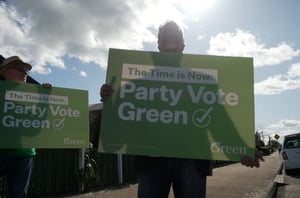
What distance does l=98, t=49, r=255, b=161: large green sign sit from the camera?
9.27 feet

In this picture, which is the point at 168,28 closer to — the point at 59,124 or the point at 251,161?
the point at 251,161

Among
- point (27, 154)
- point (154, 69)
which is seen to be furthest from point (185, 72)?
point (27, 154)

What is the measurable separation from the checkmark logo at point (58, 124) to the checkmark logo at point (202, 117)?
1739 millimetres

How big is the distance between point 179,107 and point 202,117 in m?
0.18

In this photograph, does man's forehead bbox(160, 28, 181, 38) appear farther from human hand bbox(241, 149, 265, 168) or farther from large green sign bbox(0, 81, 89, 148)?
large green sign bbox(0, 81, 89, 148)

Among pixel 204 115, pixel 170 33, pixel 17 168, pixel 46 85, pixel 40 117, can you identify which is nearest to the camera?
pixel 204 115

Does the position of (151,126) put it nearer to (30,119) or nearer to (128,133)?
(128,133)

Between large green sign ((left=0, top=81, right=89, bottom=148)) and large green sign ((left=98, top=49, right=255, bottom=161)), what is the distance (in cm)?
127

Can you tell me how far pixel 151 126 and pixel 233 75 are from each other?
727mm

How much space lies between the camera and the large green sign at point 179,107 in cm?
282

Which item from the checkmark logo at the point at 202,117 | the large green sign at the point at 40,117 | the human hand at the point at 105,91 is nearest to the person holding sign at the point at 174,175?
the human hand at the point at 105,91

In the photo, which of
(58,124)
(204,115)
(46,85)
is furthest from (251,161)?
(46,85)

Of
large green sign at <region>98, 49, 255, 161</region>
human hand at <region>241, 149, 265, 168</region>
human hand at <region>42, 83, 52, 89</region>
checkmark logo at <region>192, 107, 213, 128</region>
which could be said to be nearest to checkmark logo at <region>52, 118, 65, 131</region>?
human hand at <region>42, 83, 52, 89</region>

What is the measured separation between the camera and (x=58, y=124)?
4.07 metres
